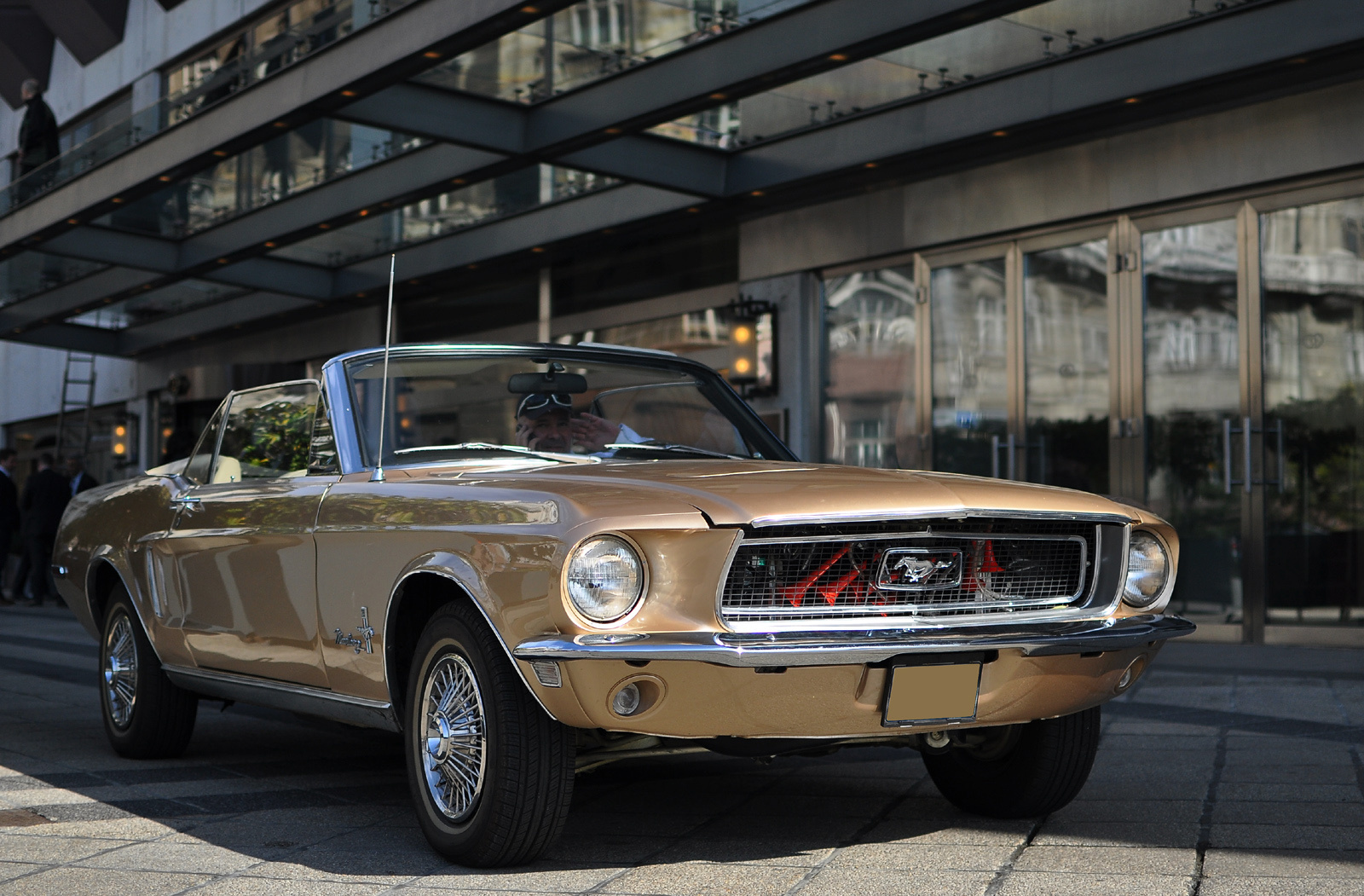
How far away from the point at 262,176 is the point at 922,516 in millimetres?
13639

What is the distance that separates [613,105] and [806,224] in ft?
10.1

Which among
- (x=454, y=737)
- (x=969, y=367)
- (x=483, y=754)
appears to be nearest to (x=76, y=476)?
(x=969, y=367)

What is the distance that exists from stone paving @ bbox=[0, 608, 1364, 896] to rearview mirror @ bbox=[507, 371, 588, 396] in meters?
1.40

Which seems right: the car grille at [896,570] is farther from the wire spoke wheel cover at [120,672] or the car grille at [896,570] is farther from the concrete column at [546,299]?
the concrete column at [546,299]

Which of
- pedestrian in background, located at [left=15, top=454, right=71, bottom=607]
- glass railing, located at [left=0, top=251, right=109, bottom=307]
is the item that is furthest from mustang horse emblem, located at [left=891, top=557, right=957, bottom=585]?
glass railing, located at [left=0, top=251, right=109, bottom=307]

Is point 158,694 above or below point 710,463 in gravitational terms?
below

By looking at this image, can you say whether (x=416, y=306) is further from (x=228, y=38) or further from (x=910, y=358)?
(x=910, y=358)

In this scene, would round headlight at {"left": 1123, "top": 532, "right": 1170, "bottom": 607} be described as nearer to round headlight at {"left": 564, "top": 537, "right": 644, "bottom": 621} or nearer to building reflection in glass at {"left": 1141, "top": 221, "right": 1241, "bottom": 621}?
round headlight at {"left": 564, "top": 537, "right": 644, "bottom": 621}

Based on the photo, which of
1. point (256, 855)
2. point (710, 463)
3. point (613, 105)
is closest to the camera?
point (256, 855)

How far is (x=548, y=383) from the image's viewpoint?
16.9 feet

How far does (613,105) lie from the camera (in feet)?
40.1

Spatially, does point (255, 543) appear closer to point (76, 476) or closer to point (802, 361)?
point (802, 361)

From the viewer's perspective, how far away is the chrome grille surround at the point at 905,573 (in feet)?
11.9

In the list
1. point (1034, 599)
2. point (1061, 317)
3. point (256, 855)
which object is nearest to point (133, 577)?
point (256, 855)
